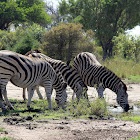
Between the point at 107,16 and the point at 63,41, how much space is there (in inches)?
593

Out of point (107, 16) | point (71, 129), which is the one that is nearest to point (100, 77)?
point (71, 129)

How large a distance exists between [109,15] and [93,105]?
1090 inches

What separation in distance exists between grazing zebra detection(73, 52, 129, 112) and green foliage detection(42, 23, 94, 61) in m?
9.62

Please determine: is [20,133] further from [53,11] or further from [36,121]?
[53,11]

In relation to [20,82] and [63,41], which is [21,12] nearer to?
[63,41]

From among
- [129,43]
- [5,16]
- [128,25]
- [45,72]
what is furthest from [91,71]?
[5,16]

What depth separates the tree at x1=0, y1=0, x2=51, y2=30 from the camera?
3981 centimetres

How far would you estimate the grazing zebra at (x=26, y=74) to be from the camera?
720cm

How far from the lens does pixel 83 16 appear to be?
114 feet

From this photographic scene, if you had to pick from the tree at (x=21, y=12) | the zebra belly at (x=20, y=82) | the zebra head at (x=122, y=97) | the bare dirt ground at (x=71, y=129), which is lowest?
the bare dirt ground at (x=71, y=129)

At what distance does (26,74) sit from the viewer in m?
7.78

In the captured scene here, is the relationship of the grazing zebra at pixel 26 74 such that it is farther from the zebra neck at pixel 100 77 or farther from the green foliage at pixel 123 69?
the green foliage at pixel 123 69

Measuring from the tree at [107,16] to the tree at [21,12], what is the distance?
374 inches

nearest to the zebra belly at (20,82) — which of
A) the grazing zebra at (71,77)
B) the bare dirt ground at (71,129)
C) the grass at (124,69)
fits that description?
the grazing zebra at (71,77)
